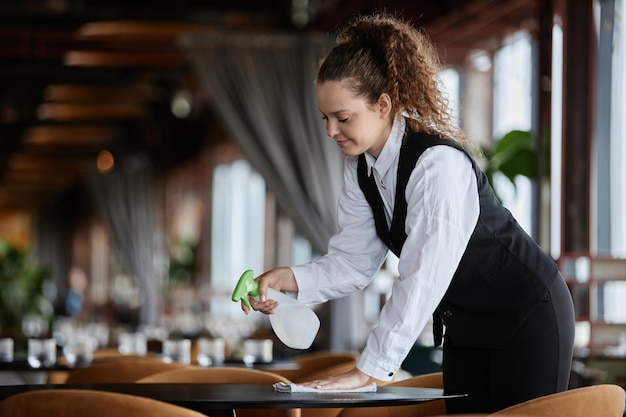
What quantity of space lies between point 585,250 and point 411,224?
3914mm

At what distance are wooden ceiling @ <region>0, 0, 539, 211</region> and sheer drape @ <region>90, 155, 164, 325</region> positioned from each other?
0.41m

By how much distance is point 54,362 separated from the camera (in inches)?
204

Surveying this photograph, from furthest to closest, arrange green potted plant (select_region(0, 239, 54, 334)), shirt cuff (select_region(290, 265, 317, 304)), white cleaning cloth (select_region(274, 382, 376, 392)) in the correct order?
1. green potted plant (select_region(0, 239, 54, 334))
2. shirt cuff (select_region(290, 265, 317, 304))
3. white cleaning cloth (select_region(274, 382, 376, 392))

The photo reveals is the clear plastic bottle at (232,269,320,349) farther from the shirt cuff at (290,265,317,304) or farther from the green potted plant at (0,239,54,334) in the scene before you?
the green potted plant at (0,239,54,334)

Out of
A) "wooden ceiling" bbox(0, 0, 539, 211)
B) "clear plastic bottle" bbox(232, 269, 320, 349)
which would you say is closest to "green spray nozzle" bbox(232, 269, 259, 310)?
"clear plastic bottle" bbox(232, 269, 320, 349)

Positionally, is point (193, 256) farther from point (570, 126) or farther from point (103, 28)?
point (570, 126)

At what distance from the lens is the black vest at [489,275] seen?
92.8 inches

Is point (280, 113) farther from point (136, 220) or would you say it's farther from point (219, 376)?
point (136, 220)

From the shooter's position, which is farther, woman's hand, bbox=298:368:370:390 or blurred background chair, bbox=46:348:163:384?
blurred background chair, bbox=46:348:163:384

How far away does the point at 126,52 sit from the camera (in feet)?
34.4

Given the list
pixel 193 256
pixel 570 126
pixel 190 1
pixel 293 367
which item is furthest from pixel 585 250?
pixel 193 256

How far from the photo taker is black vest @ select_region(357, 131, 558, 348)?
7.73 ft

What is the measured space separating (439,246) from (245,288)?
0.49m

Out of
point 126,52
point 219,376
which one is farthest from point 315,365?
point 126,52
